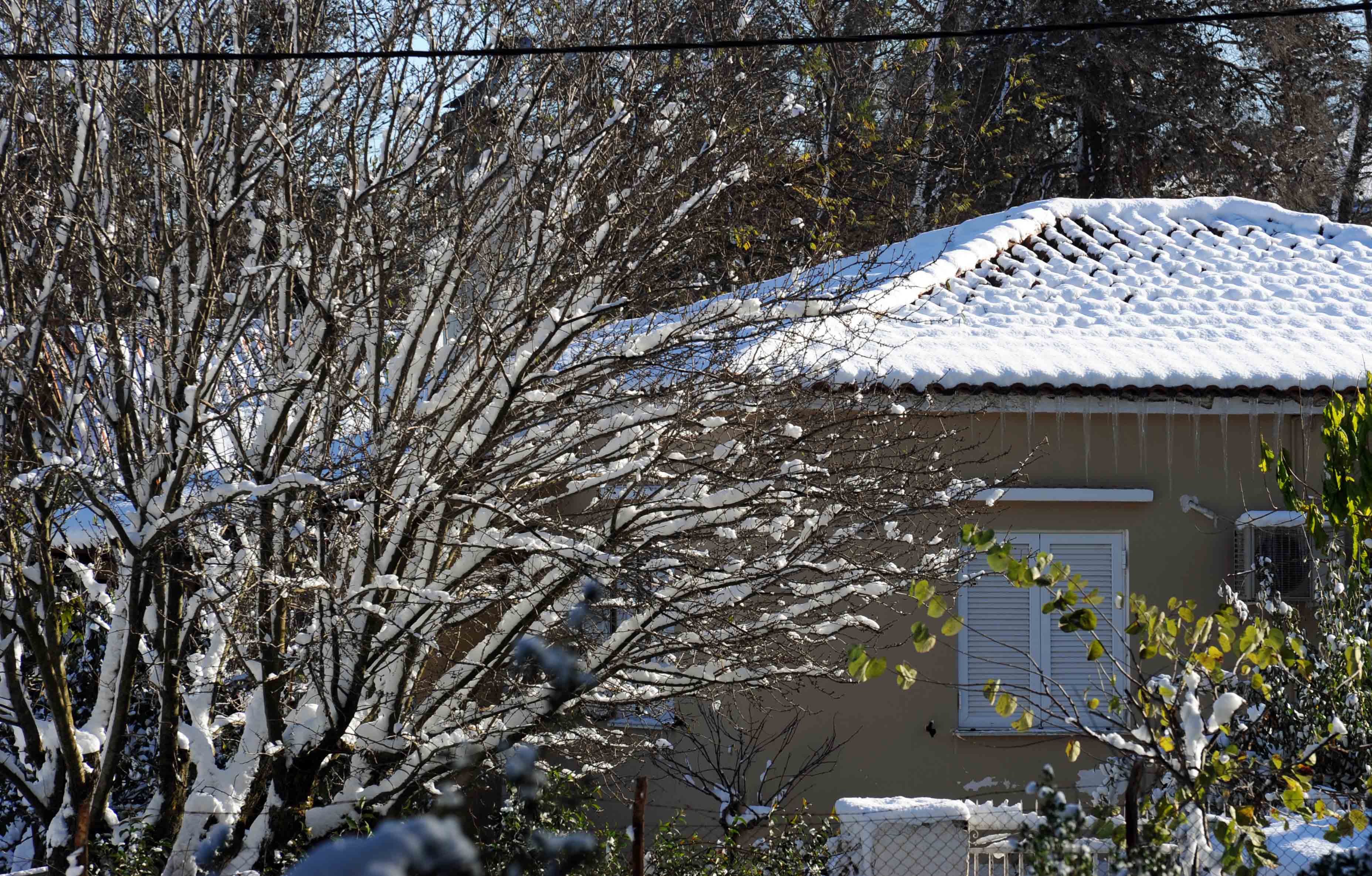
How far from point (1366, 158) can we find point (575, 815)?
1791cm

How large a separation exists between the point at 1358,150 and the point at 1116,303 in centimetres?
1186

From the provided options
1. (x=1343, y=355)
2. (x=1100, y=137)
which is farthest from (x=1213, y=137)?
(x=1343, y=355)

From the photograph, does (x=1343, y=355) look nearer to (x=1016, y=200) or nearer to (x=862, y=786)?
(x=862, y=786)

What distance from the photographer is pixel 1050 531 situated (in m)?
7.89

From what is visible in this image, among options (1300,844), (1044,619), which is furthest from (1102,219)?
(1300,844)

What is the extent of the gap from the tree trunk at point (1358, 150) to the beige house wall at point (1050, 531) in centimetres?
1228

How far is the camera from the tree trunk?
712 inches

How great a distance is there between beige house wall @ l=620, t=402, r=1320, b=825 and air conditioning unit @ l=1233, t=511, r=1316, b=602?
0.13m

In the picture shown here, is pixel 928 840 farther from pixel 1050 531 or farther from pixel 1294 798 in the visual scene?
pixel 1050 531

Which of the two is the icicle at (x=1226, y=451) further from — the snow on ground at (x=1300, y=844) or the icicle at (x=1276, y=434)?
the snow on ground at (x=1300, y=844)

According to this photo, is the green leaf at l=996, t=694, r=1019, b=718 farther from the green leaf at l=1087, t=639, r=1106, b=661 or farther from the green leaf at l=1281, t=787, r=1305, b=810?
the green leaf at l=1281, t=787, r=1305, b=810


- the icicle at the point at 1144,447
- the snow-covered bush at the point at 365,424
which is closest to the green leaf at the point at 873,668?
the snow-covered bush at the point at 365,424

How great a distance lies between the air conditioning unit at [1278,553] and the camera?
7.74m

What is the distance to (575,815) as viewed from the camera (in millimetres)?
5414
